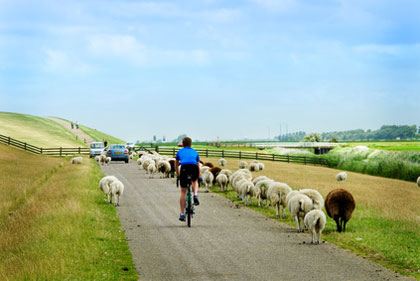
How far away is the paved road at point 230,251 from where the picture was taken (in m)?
9.42

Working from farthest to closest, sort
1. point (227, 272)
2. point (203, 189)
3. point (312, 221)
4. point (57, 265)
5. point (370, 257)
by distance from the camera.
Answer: point (203, 189) < point (312, 221) < point (370, 257) < point (57, 265) < point (227, 272)

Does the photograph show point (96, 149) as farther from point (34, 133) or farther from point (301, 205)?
point (34, 133)

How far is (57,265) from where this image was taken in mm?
10250

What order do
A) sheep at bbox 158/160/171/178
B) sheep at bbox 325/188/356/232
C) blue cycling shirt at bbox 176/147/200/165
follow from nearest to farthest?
blue cycling shirt at bbox 176/147/200/165 → sheep at bbox 325/188/356/232 → sheep at bbox 158/160/171/178

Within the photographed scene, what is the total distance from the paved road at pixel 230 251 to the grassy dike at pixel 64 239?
0.53 meters

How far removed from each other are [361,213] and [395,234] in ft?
15.5

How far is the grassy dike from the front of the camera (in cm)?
996

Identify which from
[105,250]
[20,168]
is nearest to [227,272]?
[105,250]

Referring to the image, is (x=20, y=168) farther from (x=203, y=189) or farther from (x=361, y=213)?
(x=361, y=213)

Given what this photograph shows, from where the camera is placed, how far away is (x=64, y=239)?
517 inches

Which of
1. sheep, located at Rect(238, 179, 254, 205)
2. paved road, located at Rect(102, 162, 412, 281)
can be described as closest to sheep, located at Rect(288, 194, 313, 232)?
paved road, located at Rect(102, 162, 412, 281)

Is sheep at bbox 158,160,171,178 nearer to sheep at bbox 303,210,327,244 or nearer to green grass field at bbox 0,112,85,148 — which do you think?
sheep at bbox 303,210,327,244

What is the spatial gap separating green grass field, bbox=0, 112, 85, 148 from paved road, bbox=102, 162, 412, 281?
86.5 meters

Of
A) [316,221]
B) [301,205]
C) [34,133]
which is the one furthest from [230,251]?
[34,133]
